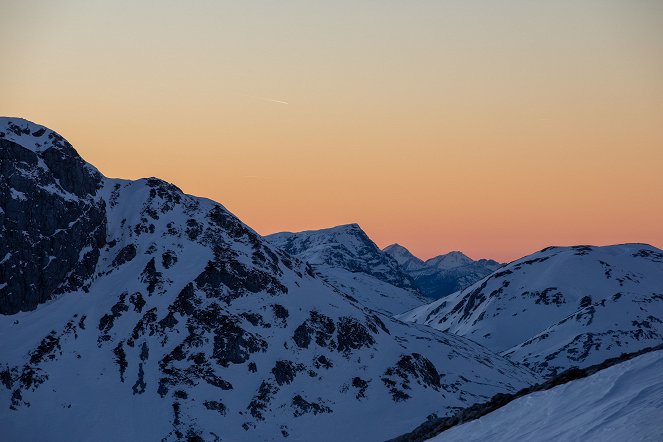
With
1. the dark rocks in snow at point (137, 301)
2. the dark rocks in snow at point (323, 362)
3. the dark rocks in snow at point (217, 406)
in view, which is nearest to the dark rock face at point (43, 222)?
the dark rocks in snow at point (137, 301)

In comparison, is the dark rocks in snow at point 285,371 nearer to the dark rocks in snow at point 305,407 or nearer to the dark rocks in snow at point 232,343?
the dark rocks in snow at point 305,407

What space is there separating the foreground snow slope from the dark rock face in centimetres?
13935

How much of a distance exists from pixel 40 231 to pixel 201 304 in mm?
33764

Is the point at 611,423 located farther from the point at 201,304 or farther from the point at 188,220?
the point at 188,220

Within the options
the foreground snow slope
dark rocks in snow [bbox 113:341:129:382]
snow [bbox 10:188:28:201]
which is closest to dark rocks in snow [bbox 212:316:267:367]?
dark rocks in snow [bbox 113:341:129:382]

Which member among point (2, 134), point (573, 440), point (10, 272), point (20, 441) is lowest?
point (573, 440)

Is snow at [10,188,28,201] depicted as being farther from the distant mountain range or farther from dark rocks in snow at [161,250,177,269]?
dark rocks in snow at [161,250,177,269]

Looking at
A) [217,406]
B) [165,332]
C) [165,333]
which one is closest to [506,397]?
[217,406]

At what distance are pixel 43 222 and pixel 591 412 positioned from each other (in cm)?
15477

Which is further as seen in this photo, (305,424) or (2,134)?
(2,134)

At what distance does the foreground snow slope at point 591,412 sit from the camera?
28.8 m

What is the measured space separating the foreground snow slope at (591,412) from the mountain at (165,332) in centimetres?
10931

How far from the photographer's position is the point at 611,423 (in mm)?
29578

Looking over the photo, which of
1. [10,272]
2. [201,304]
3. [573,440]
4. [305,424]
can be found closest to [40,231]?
[10,272]
